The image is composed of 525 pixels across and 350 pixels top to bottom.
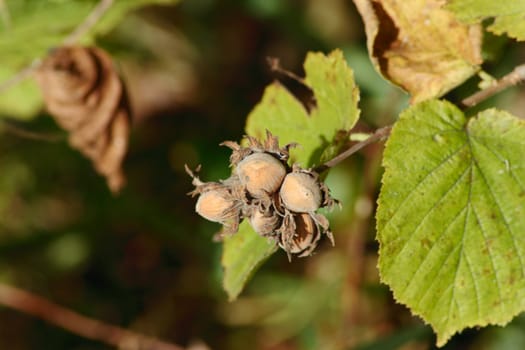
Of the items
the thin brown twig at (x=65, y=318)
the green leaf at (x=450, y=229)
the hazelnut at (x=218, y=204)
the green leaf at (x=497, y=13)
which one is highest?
the green leaf at (x=497, y=13)

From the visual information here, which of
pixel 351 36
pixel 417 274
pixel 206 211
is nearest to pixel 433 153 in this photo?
pixel 417 274

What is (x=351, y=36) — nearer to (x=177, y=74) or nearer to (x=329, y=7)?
(x=329, y=7)

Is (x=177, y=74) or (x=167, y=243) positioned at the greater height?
(x=177, y=74)

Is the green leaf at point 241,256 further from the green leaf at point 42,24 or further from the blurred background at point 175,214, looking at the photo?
the blurred background at point 175,214

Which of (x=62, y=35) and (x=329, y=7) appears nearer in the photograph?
(x=62, y=35)

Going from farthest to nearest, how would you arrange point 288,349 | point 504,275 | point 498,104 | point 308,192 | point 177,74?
point 177,74
point 288,349
point 498,104
point 504,275
point 308,192

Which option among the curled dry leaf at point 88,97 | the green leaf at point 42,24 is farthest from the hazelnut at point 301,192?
the green leaf at point 42,24

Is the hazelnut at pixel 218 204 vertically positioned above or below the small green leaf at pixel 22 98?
above
